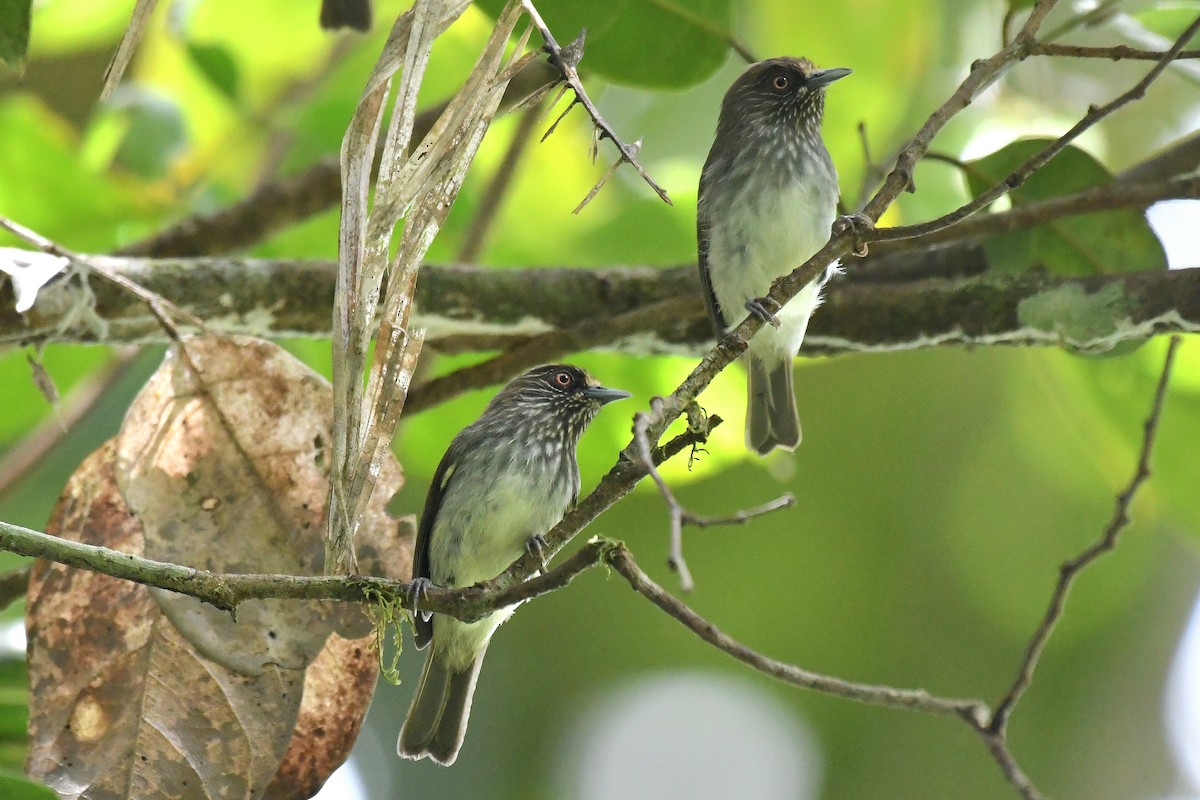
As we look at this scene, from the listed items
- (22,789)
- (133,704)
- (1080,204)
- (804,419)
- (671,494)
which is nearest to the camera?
(671,494)

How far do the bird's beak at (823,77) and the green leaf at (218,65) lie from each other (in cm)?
160

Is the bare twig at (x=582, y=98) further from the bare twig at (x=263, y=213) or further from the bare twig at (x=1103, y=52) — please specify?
the bare twig at (x=263, y=213)

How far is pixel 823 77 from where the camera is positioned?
3455 mm

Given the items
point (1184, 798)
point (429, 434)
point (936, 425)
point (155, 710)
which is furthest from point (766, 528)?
point (155, 710)

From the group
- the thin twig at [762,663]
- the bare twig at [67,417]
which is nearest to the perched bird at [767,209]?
the thin twig at [762,663]

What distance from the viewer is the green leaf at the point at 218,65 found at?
12.0ft

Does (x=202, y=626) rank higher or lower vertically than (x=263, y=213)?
lower

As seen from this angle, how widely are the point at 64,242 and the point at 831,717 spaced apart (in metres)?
5.39

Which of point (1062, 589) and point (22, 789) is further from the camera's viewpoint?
point (1062, 589)

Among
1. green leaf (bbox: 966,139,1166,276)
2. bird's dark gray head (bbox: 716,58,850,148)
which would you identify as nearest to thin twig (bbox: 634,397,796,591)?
green leaf (bbox: 966,139,1166,276)

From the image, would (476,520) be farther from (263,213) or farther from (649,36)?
(649,36)

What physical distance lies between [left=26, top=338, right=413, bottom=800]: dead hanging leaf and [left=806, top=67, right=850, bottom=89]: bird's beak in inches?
64.6

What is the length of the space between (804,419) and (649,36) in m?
Result: 4.64

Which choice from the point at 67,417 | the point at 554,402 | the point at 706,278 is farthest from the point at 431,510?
the point at 67,417
